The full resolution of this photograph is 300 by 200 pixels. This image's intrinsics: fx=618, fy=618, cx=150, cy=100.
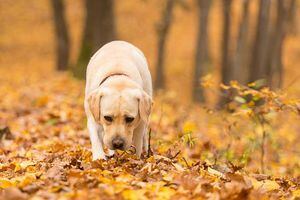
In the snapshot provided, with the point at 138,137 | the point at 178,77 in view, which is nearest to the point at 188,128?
the point at 138,137

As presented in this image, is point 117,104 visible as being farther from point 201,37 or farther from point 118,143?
point 201,37

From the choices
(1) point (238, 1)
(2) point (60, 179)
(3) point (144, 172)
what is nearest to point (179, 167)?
(3) point (144, 172)

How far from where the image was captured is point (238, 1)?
4938 cm

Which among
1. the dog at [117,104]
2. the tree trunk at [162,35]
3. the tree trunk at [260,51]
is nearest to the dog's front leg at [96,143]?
the dog at [117,104]

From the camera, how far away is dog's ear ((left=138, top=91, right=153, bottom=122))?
6158mm

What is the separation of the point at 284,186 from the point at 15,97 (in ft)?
31.2

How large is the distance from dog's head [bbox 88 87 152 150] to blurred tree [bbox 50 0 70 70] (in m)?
19.2

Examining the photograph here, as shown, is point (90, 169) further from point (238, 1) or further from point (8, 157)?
point (238, 1)

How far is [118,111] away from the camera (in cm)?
608

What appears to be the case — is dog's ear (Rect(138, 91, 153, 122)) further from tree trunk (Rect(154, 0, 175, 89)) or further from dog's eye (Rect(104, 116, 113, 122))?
tree trunk (Rect(154, 0, 175, 89))

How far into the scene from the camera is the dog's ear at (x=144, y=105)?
6.16 metres

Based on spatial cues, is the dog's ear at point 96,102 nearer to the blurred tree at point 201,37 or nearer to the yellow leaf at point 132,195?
the yellow leaf at point 132,195

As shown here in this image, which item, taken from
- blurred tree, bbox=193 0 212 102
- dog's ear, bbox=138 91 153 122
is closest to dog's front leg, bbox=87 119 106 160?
dog's ear, bbox=138 91 153 122

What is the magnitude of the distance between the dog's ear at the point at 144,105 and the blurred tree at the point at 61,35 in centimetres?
1911
